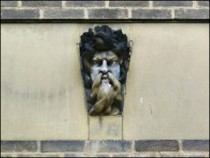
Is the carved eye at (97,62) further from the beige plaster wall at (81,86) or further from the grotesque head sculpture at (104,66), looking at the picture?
the beige plaster wall at (81,86)

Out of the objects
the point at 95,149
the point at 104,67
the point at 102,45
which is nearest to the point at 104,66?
the point at 104,67

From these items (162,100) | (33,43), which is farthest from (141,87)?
(33,43)

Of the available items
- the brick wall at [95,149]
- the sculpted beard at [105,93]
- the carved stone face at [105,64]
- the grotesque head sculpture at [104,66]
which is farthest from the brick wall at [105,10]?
the brick wall at [95,149]

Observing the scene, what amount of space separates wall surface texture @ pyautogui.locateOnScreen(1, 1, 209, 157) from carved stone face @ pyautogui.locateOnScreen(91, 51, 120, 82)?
0.30 ft

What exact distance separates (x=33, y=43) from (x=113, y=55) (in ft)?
1.46

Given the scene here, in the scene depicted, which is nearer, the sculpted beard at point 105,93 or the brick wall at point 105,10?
the sculpted beard at point 105,93

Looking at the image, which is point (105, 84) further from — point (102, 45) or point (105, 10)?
point (105, 10)

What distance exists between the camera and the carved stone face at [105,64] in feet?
12.6

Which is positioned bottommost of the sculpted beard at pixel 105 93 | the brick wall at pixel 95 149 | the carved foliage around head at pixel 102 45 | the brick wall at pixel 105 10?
the brick wall at pixel 95 149

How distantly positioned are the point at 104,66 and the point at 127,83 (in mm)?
167

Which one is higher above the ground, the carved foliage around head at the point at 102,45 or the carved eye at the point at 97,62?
the carved foliage around head at the point at 102,45

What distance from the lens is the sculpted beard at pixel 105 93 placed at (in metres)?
3.79

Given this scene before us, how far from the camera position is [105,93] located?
3.79m

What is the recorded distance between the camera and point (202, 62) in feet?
12.9
